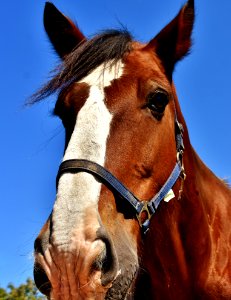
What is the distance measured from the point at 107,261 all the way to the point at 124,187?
2.06 ft

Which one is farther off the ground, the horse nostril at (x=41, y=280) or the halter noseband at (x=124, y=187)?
the halter noseband at (x=124, y=187)

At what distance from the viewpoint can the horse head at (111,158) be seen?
3.12 meters

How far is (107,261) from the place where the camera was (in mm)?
3186

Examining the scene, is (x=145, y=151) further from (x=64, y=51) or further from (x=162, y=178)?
(x=64, y=51)

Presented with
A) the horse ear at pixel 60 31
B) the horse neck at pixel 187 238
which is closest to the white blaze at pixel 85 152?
the horse neck at pixel 187 238

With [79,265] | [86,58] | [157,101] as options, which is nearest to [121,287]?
[79,265]

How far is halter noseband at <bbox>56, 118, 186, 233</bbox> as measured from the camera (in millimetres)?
3418

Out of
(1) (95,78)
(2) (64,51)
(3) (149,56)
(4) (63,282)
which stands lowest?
(4) (63,282)

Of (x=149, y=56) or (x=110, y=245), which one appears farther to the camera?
(x=149, y=56)

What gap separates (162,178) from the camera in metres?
4.15

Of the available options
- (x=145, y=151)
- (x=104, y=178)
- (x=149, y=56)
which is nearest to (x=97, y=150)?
(x=104, y=178)

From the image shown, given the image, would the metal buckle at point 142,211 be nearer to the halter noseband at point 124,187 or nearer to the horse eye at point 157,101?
the halter noseband at point 124,187

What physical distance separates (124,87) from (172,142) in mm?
714

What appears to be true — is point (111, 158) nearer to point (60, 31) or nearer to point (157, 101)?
point (157, 101)
